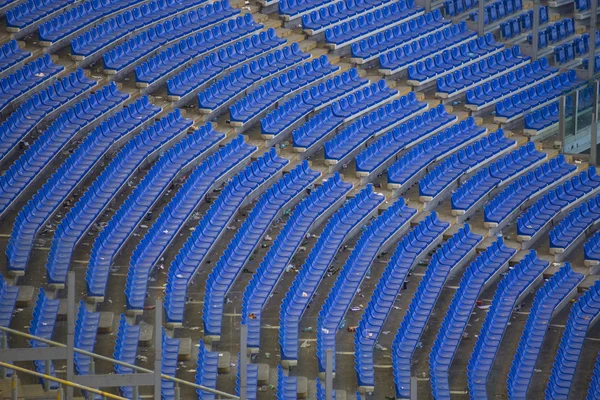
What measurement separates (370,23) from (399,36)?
1.97 feet

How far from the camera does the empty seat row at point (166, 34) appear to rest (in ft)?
76.8

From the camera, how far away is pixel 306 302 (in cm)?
1880

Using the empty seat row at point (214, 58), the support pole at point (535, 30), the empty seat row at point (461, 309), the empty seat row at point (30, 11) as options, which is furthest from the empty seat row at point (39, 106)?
the support pole at point (535, 30)

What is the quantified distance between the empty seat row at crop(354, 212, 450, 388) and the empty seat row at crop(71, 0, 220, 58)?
20.5 feet

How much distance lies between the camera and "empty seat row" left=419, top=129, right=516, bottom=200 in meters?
22.6

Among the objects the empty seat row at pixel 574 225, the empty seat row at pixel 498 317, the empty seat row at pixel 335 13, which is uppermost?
the empty seat row at pixel 335 13

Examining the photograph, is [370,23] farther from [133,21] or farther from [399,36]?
[133,21]

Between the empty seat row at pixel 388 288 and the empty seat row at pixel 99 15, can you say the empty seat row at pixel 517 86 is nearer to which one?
the empty seat row at pixel 388 288

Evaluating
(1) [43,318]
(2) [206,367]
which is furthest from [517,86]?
(1) [43,318]

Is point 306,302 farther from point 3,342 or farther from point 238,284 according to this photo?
point 3,342

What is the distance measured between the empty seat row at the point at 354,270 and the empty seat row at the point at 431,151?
75 cm

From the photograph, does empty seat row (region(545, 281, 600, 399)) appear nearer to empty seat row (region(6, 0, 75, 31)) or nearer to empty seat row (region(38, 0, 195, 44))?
empty seat row (region(38, 0, 195, 44))

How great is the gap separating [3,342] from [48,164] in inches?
253

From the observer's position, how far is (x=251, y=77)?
2411 cm
